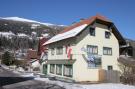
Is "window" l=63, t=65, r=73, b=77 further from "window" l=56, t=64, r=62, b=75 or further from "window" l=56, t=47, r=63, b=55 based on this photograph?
"window" l=56, t=47, r=63, b=55

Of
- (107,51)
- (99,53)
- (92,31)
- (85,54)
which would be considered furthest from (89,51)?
(107,51)

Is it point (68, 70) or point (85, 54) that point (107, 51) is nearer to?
point (85, 54)

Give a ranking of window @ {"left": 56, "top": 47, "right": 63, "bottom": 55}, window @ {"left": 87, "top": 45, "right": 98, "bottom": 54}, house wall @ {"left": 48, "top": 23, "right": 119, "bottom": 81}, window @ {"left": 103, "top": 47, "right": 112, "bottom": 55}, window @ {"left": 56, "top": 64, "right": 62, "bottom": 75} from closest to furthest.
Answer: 1. house wall @ {"left": 48, "top": 23, "right": 119, "bottom": 81}
2. window @ {"left": 87, "top": 45, "right": 98, "bottom": 54}
3. window @ {"left": 103, "top": 47, "right": 112, "bottom": 55}
4. window @ {"left": 56, "top": 47, "right": 63, "bottom": 55}
5. window @ {"left": 56, "top": 64, "right": 62, "bottom": 75}

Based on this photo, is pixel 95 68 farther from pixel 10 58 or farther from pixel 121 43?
pixel 10 58

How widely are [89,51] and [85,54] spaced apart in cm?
81

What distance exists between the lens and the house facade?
31.1 meters

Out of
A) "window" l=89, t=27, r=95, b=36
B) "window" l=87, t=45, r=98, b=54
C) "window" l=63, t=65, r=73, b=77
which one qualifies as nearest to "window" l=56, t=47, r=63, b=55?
"window" l=63, t=65, r=73, b=77

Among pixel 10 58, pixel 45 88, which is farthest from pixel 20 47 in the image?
pixel 45 88

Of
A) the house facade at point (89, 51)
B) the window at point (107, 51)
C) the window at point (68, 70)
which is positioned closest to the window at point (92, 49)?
the house facade at point (89, 51)

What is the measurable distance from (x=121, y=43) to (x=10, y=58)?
56672 millimetres

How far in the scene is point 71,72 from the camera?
3172 centimetres

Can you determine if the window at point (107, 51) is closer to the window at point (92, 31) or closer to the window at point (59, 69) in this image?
the window at point (92, 31)

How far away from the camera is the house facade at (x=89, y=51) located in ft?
102

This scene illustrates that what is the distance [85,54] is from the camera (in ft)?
104
